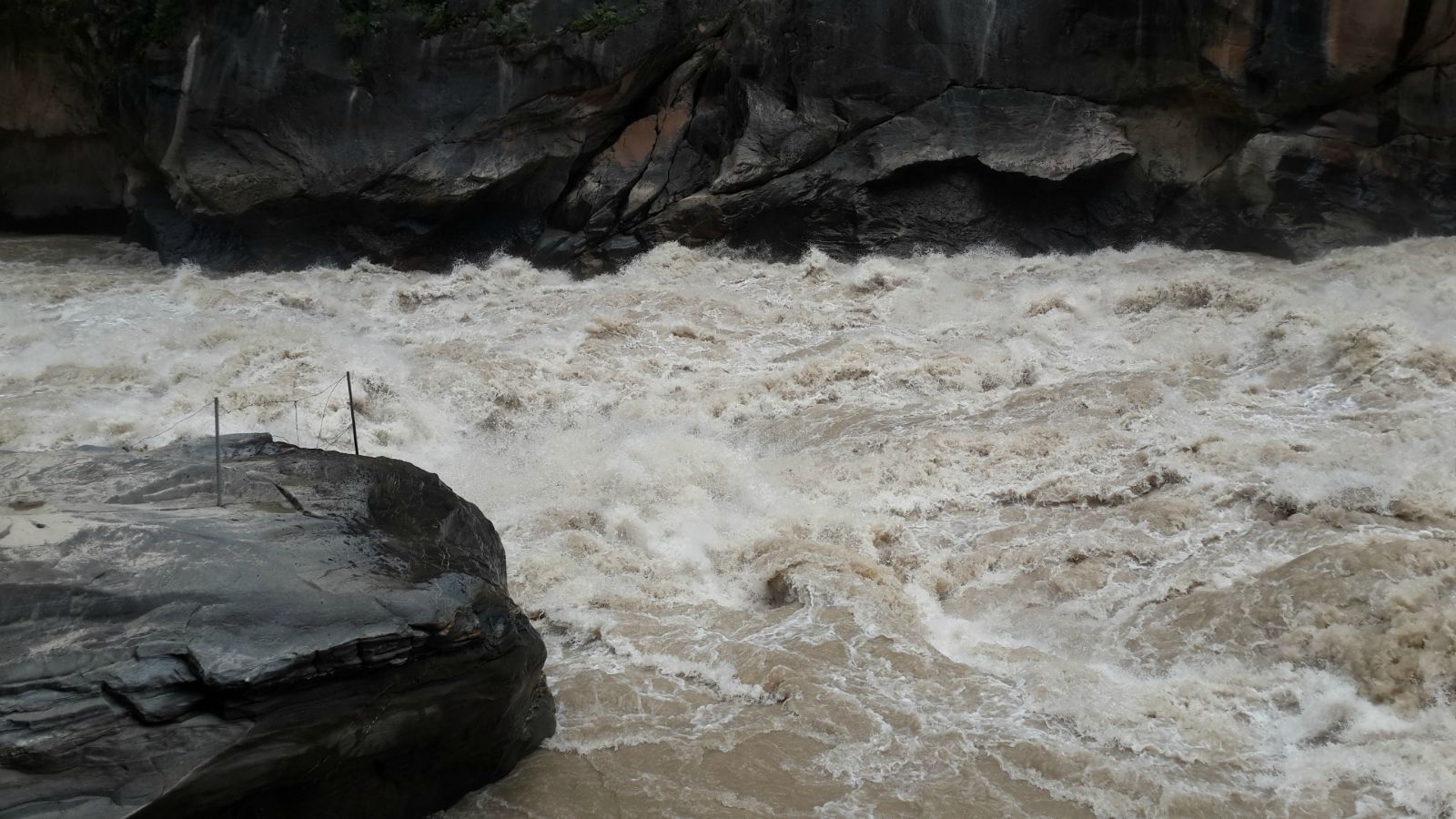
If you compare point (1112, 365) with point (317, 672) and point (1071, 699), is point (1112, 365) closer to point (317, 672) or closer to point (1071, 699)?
point (1071, 699)

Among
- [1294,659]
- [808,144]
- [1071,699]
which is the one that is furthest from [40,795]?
[808,144]

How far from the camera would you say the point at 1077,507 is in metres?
7.68

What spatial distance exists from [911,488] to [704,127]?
780cm

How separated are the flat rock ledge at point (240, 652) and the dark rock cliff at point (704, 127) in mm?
9500

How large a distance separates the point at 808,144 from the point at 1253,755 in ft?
33.1

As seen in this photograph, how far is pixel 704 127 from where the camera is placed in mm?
14570

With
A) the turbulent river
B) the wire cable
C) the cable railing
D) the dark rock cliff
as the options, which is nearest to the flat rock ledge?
the turbulent river

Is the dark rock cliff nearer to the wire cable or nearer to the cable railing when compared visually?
the cable railing

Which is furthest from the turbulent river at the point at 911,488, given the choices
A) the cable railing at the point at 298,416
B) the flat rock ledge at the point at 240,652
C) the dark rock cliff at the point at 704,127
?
the dark rock cliff at the point at 704,127

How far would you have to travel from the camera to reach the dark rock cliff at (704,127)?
13.0 metres

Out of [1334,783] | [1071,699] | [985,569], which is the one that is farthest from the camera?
[985,569]

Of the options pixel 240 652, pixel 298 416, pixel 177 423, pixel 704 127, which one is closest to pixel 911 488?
pixel 240 652

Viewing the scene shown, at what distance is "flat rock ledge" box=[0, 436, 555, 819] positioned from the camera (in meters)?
3.78

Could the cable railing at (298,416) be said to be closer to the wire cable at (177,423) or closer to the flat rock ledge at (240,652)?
the wire cable at (177,423)
